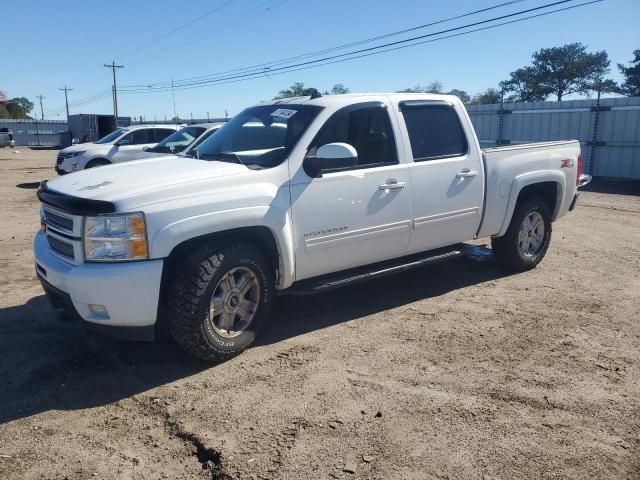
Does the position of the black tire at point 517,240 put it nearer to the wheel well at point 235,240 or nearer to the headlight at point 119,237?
the wheel well at point 235,240

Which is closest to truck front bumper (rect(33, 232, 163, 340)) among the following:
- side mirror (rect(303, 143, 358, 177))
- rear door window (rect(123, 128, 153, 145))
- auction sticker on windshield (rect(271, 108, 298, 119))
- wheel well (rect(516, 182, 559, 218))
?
side mirror (rect(303, 143, 358, 177))

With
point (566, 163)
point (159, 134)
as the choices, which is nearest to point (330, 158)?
point (566, 163)

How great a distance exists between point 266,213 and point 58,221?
1515 millimetres

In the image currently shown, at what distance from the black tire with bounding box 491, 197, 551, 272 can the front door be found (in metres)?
1.77

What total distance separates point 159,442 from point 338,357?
1580mm

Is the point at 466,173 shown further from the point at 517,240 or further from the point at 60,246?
the point at 60,246

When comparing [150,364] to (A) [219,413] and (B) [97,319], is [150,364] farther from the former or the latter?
(A) [219,413]

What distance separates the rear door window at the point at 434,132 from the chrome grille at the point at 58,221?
3.03 m

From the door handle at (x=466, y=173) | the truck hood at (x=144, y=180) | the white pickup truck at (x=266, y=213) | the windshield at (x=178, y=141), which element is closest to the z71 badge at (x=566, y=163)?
the white pickup truck at (x=266, y=213)

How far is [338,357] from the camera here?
441 centimetres

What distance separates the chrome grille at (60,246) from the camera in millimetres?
3959

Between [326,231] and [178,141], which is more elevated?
[178,141]

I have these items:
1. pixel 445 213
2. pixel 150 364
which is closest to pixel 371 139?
pixel 445 213

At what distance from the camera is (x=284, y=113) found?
503cm
